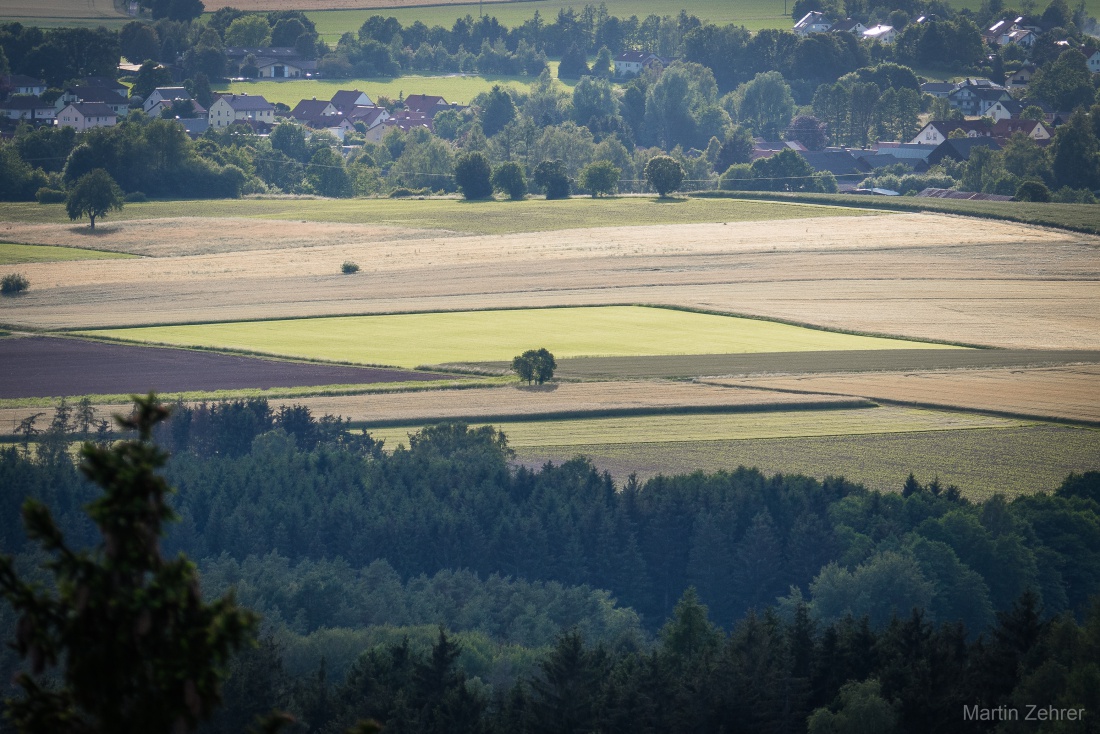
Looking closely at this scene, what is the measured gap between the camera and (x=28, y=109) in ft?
642

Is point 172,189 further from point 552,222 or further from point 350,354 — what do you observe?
point 350,354

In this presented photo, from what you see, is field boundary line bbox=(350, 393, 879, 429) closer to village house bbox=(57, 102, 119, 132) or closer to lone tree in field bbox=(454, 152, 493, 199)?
lone tree in field bbox=(454, 152, 493, 199)

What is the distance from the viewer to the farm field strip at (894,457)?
192 feet

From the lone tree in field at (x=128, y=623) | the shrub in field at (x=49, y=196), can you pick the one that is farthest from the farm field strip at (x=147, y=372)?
the shrub in field at (x=49, y=196)

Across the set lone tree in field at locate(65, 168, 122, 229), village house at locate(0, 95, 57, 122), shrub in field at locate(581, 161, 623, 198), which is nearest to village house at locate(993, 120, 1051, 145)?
shrub in field at locate(581, 161, 623, 198)

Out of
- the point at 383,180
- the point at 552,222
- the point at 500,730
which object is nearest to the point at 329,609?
the point at 500,730

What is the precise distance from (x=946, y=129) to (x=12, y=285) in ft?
427

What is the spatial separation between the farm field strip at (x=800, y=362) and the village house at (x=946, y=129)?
115863 millimetres

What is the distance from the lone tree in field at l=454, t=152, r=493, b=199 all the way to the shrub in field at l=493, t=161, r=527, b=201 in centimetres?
92

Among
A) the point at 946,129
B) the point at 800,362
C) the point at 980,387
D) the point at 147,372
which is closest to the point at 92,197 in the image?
the point at 147,372

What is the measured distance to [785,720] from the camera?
35781mm

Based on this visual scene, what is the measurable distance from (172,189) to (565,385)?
88670mm

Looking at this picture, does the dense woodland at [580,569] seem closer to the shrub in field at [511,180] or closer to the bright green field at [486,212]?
the bright green field at [486,212]

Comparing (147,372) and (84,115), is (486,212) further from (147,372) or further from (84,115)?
(84,115)
